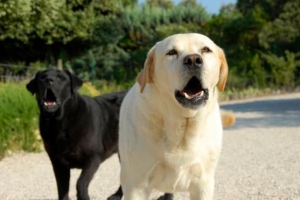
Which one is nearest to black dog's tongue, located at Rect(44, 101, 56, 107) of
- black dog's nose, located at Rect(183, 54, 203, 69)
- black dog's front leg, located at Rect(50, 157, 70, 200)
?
black dog's front leg, located at Rect(50, 157, 70, 200)

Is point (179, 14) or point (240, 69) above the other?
point (179, 14)

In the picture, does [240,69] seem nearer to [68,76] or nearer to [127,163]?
[68,76]

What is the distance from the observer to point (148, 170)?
3.93 metres

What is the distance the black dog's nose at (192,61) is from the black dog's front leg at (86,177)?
9.44 feet

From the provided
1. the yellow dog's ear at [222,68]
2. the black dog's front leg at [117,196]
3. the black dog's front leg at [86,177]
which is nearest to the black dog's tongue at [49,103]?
the black dog's front leg at [86,177]

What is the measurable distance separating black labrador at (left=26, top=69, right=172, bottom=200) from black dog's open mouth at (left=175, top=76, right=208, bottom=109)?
2.56 m

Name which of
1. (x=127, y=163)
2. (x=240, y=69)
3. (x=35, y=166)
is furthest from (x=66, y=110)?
(x=240, y=69)

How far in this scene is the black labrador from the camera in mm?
6180

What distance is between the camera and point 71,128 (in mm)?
6398

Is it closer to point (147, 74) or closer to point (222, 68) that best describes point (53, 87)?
point (147, 74)

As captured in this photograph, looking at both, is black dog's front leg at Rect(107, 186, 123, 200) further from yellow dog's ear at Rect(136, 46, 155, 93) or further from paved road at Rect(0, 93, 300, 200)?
yellow dog's ear at Rect(136, 46, 155, 93)

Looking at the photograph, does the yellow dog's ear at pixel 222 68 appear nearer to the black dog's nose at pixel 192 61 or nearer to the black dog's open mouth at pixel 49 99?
the black dog's nose at pixel 192 61

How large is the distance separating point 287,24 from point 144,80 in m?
30.0

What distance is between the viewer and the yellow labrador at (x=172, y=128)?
3734mm
